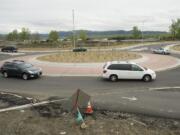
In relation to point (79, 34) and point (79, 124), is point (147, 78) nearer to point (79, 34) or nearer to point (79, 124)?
point (79, 124)

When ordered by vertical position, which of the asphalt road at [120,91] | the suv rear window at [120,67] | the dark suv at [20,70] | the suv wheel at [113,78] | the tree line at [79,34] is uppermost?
the tree line at [79,34]

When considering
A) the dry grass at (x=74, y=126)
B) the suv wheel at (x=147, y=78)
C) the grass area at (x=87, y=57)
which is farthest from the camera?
the grass area at (x=87, y=57)

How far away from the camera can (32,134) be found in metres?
8.34

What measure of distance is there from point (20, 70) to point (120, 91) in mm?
9562

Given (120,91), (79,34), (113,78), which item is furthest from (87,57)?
(79,34)

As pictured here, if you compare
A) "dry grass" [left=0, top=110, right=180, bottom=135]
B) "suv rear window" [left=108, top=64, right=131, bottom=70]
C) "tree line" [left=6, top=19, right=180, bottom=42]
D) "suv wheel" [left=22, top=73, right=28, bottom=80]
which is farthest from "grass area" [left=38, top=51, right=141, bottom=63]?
"tree line" [left=6, top=19, right=180, bottom=42]

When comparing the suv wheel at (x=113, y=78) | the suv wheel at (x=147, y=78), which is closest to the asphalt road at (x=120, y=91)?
the suv wheel at (x=113, y=78)

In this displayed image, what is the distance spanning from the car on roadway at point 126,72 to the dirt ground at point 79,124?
8.15 meters

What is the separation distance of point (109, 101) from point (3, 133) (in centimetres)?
581

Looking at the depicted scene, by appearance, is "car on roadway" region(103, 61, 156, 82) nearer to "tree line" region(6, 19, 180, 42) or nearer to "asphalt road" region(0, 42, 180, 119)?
"asphalt road" region(0, 42, 180, 119)

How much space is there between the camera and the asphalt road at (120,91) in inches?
448

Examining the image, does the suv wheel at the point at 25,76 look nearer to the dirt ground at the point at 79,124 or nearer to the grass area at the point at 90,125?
the dirt ground at the point at 79,124

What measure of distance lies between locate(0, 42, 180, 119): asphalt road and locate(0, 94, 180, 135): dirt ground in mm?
1088

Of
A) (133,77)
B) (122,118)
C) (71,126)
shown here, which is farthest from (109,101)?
(133,77)
